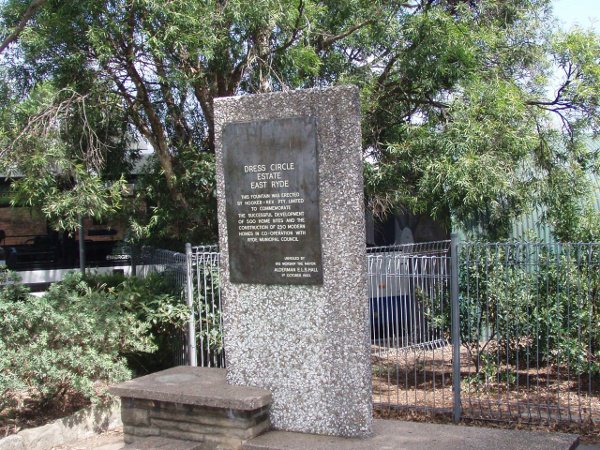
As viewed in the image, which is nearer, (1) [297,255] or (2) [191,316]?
(1) [297,255]

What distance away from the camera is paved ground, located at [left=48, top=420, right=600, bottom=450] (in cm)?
490

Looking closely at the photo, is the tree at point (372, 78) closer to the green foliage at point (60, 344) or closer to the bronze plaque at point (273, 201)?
the green foliage at point (60, 344)

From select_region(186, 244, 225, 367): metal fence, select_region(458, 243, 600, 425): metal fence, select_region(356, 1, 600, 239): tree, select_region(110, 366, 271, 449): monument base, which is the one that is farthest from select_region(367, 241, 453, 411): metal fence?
select_region(110, 366, 271, 449): monument base

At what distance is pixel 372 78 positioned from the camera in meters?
9.80

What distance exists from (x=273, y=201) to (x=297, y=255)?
18.3 inches

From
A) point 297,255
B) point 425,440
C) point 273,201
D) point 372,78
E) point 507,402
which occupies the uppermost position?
point 372,78

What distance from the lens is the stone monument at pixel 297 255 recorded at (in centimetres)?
519

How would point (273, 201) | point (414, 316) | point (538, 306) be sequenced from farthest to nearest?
point (414, 316), point (538, 306), point (273, 201)

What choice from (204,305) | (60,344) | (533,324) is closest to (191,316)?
(204,305)

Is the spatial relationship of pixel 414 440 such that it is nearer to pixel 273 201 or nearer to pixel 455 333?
pixel 273 201

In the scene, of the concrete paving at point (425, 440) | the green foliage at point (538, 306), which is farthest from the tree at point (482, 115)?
the concrete paving at point (425, 440)

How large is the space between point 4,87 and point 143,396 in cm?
519

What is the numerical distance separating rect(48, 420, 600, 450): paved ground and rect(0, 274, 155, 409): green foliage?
4.93 ft

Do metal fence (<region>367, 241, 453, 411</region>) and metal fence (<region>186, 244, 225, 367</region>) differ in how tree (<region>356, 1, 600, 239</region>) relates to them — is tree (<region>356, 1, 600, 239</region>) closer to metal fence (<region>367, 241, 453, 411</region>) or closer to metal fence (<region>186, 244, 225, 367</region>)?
metal fence (<region>367, 241, 453, 411</region>)
